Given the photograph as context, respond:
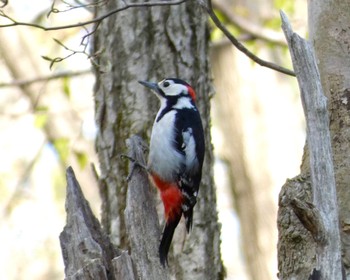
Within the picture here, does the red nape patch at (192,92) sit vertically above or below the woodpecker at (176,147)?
above

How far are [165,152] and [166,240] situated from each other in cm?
72

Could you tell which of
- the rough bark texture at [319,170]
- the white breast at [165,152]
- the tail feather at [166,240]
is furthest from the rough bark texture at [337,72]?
the white breast at [165,152]

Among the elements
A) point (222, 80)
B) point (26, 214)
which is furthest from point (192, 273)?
point (26, 214)

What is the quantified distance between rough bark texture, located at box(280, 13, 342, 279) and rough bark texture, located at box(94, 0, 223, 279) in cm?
148

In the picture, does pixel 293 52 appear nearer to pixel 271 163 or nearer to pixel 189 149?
pixel 189 149

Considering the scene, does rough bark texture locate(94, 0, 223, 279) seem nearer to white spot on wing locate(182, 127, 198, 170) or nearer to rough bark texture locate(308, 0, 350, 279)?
white spot on wing locate(182, 127, 198, 170)

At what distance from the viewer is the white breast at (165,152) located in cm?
436

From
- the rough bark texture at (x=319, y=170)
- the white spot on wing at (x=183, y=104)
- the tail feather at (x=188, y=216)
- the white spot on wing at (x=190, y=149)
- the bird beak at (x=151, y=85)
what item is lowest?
the rough bark texture at (x=319, y=170)

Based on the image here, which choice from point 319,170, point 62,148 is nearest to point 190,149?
point 319,170

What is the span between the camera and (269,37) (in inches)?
278

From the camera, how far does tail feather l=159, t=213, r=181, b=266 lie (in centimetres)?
363

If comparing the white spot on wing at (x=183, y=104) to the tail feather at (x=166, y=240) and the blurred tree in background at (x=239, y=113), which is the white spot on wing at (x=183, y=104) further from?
the blurred tree in background at (x=239, y=113)

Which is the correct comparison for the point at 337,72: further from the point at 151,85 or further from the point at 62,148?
the point at 62,148

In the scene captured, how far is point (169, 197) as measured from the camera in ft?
13.9
